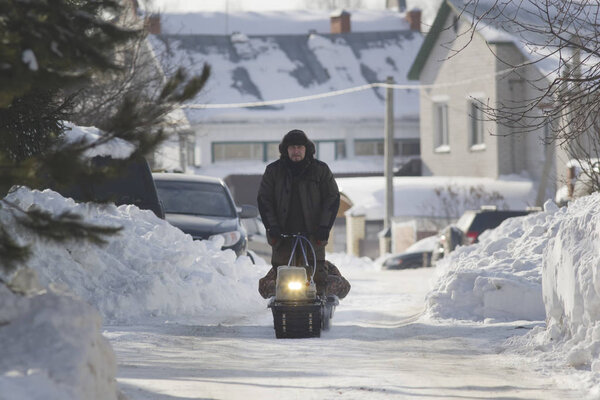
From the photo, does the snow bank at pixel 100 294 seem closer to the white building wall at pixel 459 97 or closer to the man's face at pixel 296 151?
the man's face at pixel 296 151

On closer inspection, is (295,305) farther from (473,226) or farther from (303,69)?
(303,69)

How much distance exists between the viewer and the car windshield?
20413mm

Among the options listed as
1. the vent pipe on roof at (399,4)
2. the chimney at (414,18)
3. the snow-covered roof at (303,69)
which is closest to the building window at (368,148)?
the snow-covered roof at (303,69)

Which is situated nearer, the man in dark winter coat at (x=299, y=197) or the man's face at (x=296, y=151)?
the man's face at (x=296, y=151)

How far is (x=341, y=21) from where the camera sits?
6562cm

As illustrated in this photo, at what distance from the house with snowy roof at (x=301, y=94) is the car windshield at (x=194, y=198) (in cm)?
3658

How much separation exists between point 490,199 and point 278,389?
36.7 meters

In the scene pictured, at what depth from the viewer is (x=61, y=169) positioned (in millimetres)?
6848

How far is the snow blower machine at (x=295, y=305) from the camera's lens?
12.0 m

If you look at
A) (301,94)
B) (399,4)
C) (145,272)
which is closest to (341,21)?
(301,94)

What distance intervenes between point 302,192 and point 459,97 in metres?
37.7

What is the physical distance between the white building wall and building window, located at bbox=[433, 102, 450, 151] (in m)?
0.21

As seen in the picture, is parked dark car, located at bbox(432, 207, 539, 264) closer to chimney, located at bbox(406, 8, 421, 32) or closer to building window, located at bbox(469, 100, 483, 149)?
building window, located at bbox(469, 100, 483, 149)

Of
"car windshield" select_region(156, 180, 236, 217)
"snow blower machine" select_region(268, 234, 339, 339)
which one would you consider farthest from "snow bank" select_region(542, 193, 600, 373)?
"car windshield" select_region(156, 180, 236, 217)
